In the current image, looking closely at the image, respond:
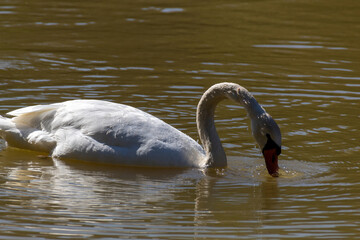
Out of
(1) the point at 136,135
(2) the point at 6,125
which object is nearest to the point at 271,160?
(1) the point at 136,135

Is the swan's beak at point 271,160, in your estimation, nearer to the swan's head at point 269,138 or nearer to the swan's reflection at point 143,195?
the swan's head at point 269,138

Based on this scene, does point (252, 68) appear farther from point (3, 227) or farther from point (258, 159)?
point (3, 227)

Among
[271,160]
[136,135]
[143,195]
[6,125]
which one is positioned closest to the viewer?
[143,195]

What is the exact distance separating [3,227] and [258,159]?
3.69 metres

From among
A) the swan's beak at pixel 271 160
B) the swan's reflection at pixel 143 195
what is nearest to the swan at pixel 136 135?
the swan's beak at pixel 271 160

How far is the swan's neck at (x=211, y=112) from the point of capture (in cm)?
972

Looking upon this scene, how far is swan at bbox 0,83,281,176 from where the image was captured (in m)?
9.66

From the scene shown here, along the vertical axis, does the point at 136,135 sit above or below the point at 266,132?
below

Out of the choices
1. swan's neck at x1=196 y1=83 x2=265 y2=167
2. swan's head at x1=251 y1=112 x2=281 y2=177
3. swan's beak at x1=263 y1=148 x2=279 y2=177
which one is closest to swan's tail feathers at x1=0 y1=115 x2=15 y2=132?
swan's neck at x1=196 y1=83 x2=265 y2=167

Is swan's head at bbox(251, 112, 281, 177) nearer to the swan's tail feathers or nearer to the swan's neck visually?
the swan's neck

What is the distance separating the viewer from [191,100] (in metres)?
12.7

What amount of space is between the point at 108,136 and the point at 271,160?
6.04 feet

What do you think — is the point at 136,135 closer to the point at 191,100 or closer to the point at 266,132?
the point at 266,132

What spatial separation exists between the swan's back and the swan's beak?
0.84 metres
